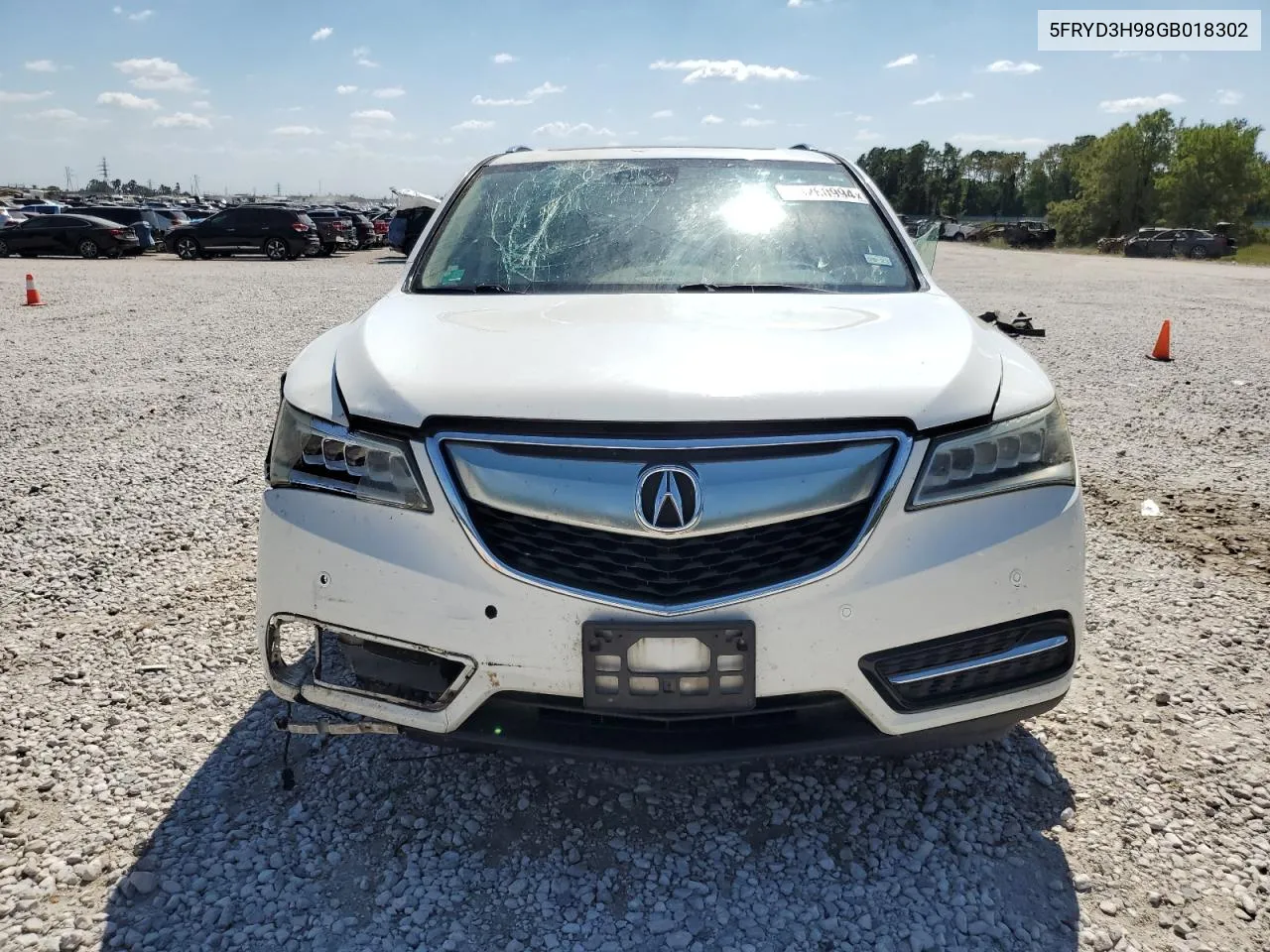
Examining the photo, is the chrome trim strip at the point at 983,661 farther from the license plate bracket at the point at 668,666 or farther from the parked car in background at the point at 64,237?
the parked car in background at the point at 64,237

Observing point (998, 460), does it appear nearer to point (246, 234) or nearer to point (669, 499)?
point (669, 499)

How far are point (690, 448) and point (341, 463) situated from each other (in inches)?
32.3

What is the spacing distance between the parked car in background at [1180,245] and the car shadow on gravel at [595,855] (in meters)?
48.6

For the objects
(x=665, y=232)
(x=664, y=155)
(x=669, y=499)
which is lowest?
(x=669, y=499)

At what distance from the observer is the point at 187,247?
2948 cm

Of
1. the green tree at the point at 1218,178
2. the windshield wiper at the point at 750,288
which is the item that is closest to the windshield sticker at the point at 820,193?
the windshield wiper at the point at 750,288

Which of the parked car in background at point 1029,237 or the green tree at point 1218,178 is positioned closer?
the parked car in background at point 1029,237

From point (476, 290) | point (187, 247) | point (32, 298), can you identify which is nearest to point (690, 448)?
point (476, 290)

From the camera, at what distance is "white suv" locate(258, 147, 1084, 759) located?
204cm

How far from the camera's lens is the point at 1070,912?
2207mm

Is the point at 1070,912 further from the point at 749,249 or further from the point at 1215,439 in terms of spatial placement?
the point at 1215,439

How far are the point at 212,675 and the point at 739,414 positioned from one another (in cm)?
223

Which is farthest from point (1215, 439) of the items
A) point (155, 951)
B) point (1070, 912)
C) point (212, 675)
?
point (155, 951)

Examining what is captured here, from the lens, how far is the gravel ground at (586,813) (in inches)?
85.7
